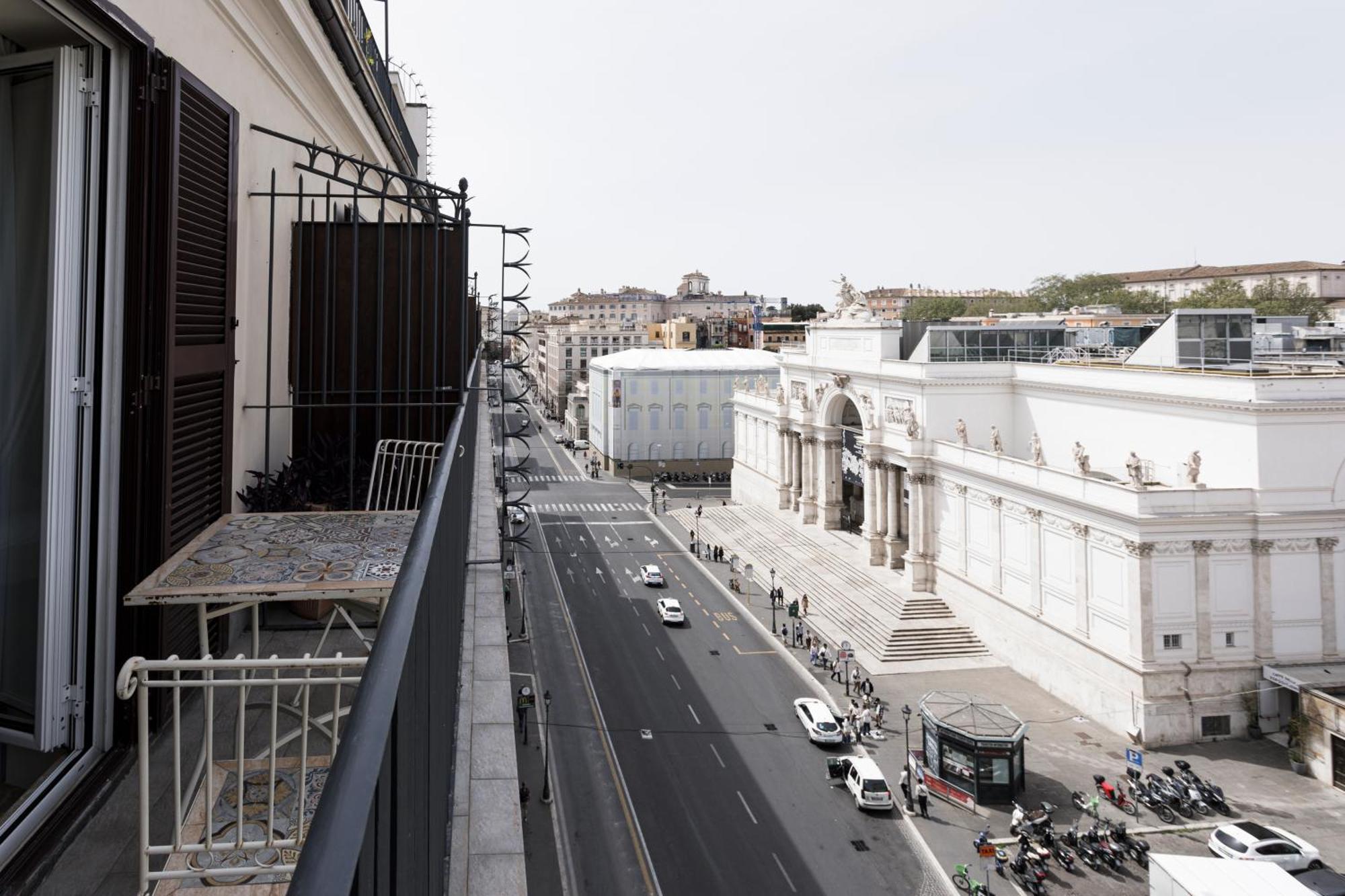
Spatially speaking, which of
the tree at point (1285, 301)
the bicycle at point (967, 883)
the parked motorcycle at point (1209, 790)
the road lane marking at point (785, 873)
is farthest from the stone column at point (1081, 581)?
the tree at point (1285, 301)

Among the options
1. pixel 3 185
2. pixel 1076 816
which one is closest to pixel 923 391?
pixel 1076 816

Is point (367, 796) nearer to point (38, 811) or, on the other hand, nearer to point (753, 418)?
point (38, 811)

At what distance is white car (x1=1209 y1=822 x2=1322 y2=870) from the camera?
17.0 meters

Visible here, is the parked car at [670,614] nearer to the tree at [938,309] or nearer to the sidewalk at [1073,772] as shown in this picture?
the sidewalk at [1073,772]

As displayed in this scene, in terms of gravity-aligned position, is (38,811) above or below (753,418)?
below

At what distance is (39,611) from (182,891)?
6.01ft

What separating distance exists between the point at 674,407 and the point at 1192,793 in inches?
1928

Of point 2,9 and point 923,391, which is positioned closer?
point 2,9

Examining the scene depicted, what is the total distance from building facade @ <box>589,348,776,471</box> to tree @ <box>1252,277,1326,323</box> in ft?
133

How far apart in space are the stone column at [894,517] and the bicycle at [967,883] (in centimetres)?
2015

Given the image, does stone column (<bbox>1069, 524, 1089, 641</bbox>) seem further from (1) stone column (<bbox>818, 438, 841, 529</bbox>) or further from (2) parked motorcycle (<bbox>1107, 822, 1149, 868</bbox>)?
(1) stone column (<bbox>818, 438, 841, 529</bbox>)

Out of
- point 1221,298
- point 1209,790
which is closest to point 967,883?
point 1209,790

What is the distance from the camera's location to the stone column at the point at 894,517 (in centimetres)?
3688

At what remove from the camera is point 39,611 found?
414cm
